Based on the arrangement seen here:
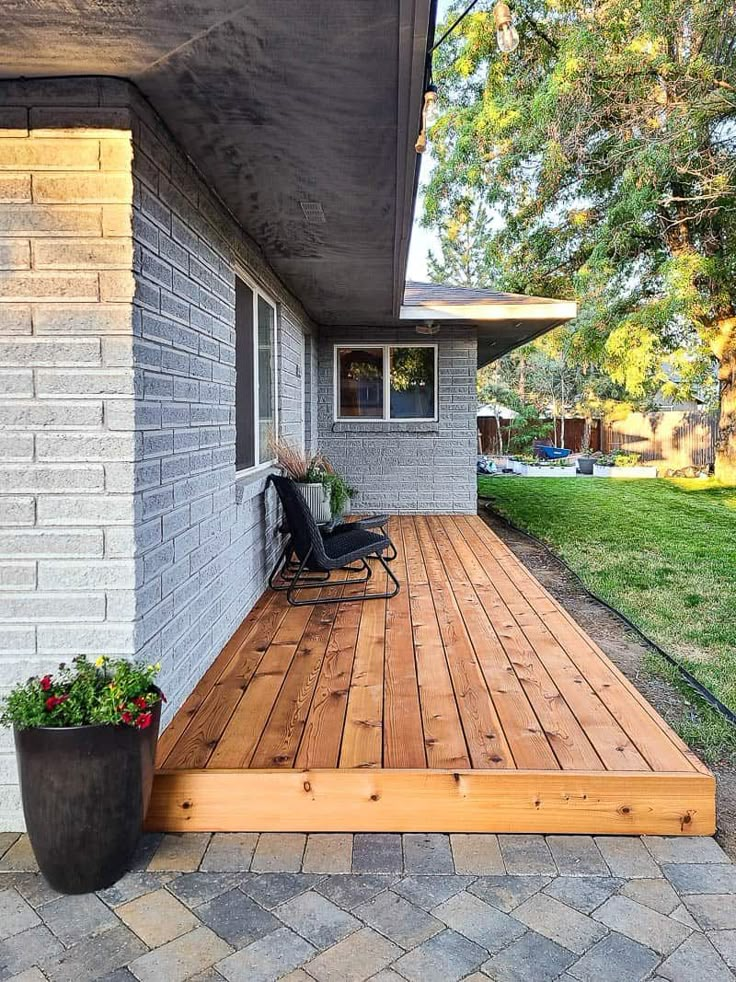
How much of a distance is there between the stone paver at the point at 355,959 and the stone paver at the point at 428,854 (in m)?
0.32

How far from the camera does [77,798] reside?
77.4 inches

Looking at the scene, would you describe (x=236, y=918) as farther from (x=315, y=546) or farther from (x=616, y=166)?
(x=616, y=166)

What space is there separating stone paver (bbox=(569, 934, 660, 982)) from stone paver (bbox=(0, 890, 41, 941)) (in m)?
1.38

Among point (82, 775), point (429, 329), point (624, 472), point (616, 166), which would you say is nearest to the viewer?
point (82, 775)

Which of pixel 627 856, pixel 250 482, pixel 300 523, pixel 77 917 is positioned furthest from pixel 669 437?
pixel 77 917

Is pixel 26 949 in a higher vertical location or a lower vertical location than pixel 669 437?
lower

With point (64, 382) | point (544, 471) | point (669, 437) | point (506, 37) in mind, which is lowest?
point (544, 471)

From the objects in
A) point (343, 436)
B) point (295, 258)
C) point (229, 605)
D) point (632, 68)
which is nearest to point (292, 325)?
point (295, 258)

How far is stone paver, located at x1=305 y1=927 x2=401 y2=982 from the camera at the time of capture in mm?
1695

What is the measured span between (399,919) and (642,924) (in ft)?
2.05

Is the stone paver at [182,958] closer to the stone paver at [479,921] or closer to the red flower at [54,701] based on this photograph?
the stone paver at [479,921]

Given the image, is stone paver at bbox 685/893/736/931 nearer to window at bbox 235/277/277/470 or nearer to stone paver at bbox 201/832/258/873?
stone paver at bbox 201/832/258/873

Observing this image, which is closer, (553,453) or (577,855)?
(577,855)

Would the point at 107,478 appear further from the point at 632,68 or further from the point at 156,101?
the point at 632,68
